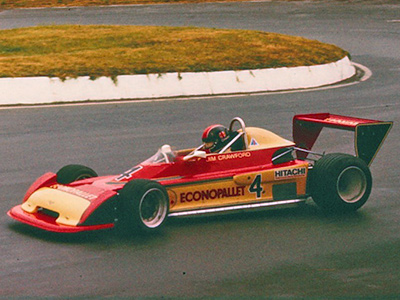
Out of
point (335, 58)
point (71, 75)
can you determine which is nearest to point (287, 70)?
point (335, 58)

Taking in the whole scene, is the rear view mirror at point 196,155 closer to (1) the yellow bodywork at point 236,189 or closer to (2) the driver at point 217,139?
(1) the yellow bodywork at point 236,189

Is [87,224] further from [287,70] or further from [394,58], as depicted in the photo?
[394,58]

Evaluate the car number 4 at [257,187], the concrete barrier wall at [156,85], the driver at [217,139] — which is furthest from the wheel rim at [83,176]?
the concrete barrier wall at [156,85]

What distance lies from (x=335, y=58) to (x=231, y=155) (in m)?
13.8

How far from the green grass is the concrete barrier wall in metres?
0.39

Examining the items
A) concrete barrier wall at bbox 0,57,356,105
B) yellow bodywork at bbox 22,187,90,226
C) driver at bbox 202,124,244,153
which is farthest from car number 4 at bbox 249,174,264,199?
concrete barrier wall at bbox 0,57,356,105

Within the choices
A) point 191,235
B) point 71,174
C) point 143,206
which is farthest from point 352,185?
point 71,174

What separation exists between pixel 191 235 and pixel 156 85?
33.8ft

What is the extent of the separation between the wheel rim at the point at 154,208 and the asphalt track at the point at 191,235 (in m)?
0.18

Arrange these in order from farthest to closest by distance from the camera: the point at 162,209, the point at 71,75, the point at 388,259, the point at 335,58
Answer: the point at 335,58
the point at 71,75
the point at 162,209
the point at 388,259

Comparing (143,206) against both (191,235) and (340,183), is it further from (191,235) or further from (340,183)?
(340,183)

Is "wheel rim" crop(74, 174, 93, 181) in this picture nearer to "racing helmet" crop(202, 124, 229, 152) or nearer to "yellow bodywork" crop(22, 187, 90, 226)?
"yellow bodywork" crop(22, 187, 90, 226)

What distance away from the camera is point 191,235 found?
8852mm

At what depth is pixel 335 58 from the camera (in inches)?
896
